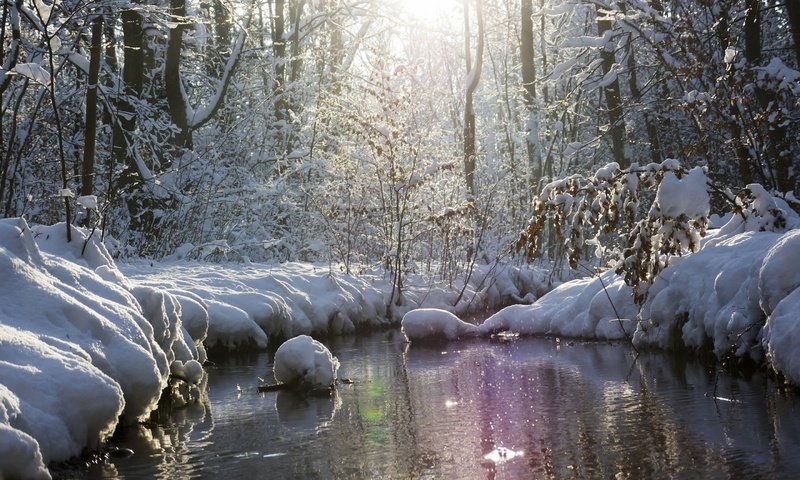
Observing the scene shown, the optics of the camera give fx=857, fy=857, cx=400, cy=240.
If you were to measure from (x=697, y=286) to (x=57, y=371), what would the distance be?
6.26 meters

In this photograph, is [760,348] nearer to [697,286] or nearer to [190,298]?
[697,286]

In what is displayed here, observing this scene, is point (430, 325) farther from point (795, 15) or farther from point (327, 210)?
point (795, 15)

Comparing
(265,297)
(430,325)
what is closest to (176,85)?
(265,297)

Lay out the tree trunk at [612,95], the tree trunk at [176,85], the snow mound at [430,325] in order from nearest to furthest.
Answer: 1. the snow mound at [430,325]
2. the tree trunk at [176,85]
3. the tree trunk at [612,95]

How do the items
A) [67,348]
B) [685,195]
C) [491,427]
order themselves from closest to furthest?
1. [67,348]
2. [491,427]
3. [685,195]

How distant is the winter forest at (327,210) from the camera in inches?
235

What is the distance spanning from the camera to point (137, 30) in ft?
47.2

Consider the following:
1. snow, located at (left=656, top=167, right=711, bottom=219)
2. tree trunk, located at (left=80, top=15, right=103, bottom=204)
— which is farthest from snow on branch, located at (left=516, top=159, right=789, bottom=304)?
tree trunk, located at (left=80, top=15, right=103, bottom=204)

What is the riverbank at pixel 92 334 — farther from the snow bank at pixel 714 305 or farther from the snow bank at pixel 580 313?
the snow bank at pixel 714 305

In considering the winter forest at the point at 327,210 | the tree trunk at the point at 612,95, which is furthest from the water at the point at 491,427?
the tree trunk at the point at 612,95

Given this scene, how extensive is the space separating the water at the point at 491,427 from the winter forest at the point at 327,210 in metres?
0.21

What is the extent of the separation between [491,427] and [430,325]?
5.27m

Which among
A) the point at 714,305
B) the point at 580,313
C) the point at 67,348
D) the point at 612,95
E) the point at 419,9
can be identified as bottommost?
the point at 580,313

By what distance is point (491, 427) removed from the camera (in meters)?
5.73
